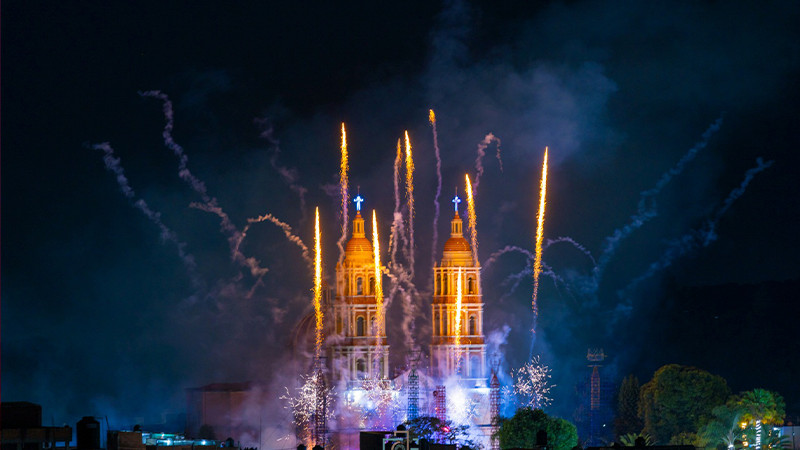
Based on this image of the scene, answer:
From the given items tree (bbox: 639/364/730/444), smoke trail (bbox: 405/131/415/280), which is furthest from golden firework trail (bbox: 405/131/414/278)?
tree (bbox: 639/364/730/444)

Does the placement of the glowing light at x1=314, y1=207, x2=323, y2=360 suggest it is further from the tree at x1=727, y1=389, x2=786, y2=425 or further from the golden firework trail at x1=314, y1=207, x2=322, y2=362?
the tree at x1=727, y1=389, x2=786, y2=425

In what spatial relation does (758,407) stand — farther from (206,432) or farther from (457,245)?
(206,432)

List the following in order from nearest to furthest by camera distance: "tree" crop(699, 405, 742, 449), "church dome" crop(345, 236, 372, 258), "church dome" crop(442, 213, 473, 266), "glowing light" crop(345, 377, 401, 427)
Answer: "tree" crop(699, 405, 742, 449) < "glowing light" crop(345, 377, 401, 427) < "church dome" crop(442, 213, 473, 266) < "church dome" crop(345, 236, 372, 258)

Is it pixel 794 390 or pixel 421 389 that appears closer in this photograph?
pixel 421 389

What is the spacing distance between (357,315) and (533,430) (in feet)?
74.5

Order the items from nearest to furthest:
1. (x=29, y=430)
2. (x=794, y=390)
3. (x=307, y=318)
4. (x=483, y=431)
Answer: (x=29, y=430)
(x=483, y=431)
(x=307, y=318)
(x=794, y=390)

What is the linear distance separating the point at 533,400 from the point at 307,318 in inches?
782

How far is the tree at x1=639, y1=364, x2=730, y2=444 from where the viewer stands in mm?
146750

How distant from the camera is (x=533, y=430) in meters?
139

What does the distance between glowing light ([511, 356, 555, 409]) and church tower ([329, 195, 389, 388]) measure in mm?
10587

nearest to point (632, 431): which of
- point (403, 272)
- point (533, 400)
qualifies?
point (533, 400)

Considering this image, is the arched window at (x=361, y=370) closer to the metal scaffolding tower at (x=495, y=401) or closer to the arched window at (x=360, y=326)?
the arched window at (x=360, y=326)

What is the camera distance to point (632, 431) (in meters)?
155

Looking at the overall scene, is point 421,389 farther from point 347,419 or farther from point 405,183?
point 405,183
